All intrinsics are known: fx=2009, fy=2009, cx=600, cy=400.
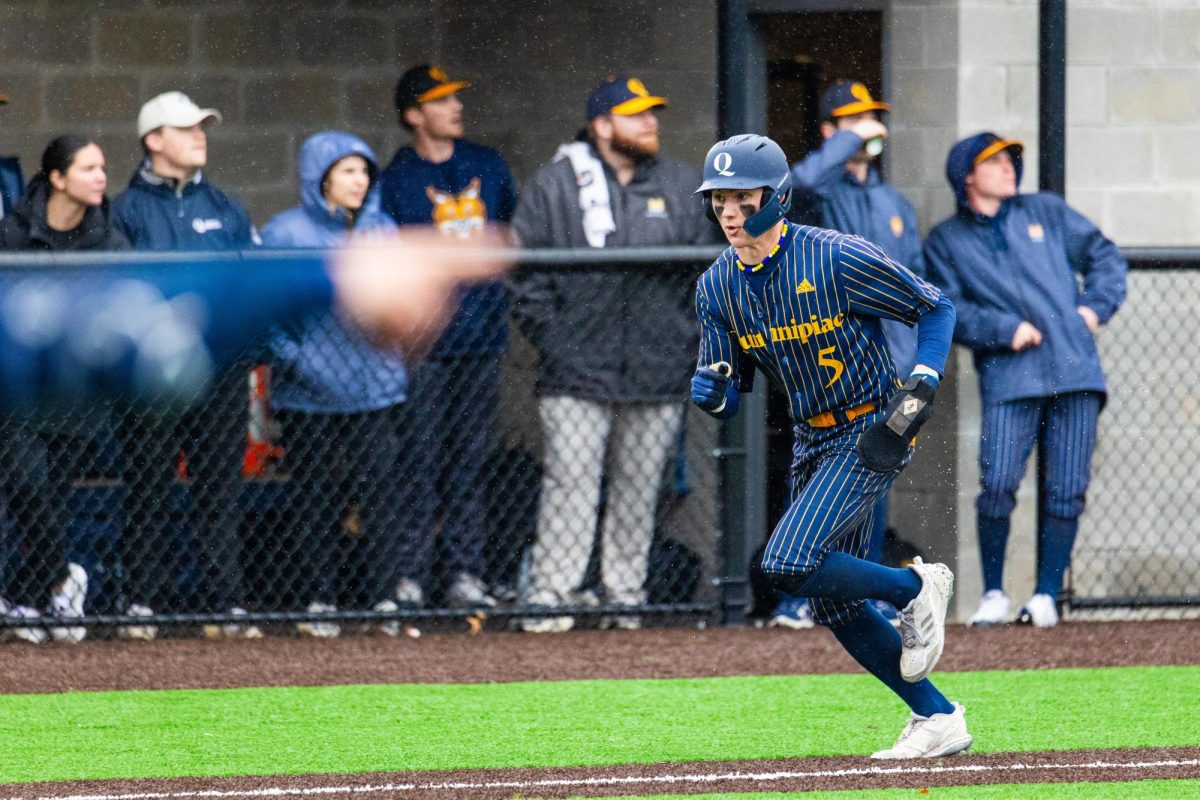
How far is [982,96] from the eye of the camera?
8.24m

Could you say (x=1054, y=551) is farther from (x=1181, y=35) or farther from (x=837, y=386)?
(x=837, y=386)

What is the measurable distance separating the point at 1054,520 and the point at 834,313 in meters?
2.90

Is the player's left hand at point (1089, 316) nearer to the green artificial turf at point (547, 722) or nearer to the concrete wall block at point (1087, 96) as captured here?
the concrete wall block at point (1087, 96)

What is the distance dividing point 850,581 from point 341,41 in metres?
4.89

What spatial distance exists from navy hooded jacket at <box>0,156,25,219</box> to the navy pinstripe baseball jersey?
10.9ft

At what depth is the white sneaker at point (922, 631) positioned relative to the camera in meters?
5.13

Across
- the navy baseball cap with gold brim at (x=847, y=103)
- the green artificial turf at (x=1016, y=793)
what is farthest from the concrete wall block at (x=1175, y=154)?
the green artificial turf at (x=1016, y=793)

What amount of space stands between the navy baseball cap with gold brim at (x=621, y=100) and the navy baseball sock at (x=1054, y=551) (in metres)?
2.22

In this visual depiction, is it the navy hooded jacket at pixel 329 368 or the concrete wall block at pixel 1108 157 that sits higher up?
the concrete wall block at pixel 1108 157

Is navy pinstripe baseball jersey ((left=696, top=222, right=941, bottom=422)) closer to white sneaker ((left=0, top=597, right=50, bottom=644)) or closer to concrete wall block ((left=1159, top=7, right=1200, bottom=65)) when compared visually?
white sneaker ((left=0, top=597, right=50, bottom=644))

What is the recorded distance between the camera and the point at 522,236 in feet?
24.9

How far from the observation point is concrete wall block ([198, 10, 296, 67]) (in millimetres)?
9062

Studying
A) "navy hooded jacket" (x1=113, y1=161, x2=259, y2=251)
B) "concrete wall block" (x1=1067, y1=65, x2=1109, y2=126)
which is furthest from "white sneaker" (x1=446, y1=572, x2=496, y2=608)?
"concrete wall block" (x1=1067, y1=65, x2=1109, y2=126)

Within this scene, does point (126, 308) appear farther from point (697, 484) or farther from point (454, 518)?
point (697, 484)
